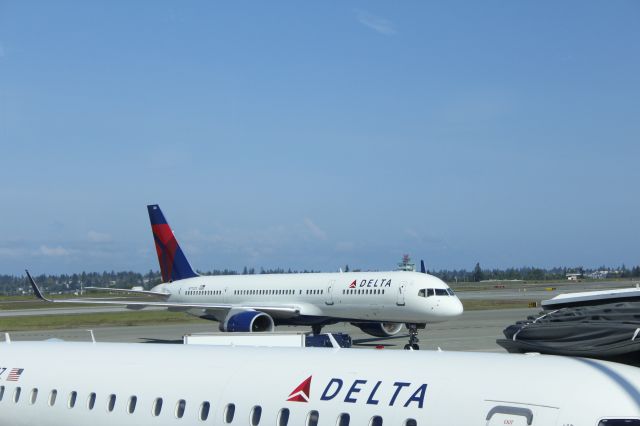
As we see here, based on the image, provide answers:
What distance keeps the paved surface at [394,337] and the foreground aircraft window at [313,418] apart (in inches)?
1029

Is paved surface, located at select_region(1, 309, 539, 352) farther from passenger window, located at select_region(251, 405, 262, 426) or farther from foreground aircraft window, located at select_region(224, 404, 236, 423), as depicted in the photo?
passenger window, located at select_region(251, 405, 262, 426)

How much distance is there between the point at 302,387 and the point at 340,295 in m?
28.5

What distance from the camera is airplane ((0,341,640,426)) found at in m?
7.82

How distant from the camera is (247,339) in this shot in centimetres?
1384

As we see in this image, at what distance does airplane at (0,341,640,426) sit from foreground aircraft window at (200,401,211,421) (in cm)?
1

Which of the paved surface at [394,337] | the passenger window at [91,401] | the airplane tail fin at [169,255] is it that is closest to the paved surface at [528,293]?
the paved surface at [394,337]

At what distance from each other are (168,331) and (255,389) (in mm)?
42581

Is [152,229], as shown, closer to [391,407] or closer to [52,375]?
[52,375]

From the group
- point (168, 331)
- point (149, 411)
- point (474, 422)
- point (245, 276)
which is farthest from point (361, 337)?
point (474, 422)

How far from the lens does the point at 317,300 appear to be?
39.2 m

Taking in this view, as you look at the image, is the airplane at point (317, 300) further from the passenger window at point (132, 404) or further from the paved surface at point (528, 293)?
the paved surface at point (528, 293)

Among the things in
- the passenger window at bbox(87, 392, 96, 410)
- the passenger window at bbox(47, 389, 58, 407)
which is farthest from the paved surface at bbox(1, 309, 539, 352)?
the passenger window at bbox(87, 392, 96, 410)

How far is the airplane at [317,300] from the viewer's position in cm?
3591

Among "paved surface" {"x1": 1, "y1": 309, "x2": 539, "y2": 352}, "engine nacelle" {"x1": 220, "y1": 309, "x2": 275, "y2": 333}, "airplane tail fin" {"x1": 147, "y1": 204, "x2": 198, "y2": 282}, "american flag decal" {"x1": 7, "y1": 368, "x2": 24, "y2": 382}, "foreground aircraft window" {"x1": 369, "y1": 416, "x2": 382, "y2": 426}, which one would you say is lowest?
"paved surface" {"x1": 1, "y1": 309, "x2": 539, "y2": 352}
